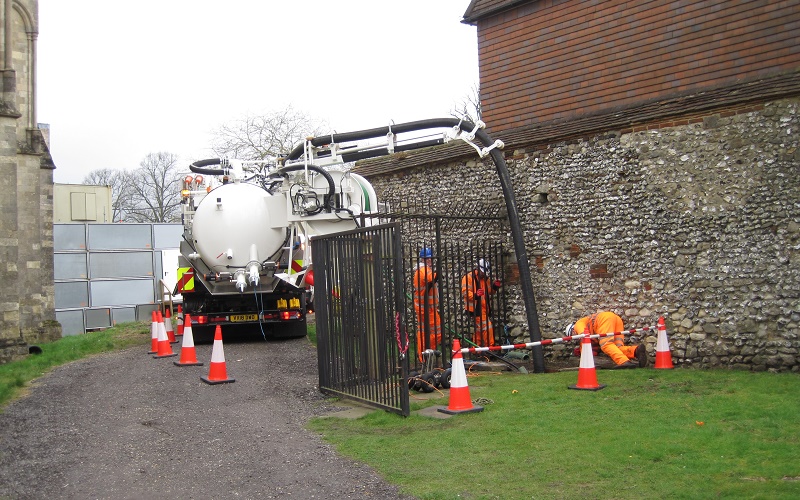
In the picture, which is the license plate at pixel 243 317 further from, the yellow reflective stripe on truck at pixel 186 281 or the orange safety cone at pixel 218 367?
the orange safety cone at pixel 218 367

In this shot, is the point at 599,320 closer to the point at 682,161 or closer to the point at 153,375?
the point at 682,161

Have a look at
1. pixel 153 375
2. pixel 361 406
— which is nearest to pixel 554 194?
pixel 361 406

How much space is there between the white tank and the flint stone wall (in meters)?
4.89

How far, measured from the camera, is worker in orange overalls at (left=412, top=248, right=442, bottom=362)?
11.3 meters

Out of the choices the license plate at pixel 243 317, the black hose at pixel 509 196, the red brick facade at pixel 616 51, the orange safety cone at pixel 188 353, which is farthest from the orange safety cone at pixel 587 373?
the license plate at pixel 243 317

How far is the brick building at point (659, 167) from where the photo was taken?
9.81 meters

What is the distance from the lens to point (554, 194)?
1241cm

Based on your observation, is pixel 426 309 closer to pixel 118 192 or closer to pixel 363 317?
pixel 363 317

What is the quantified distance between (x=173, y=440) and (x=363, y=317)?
100 inches

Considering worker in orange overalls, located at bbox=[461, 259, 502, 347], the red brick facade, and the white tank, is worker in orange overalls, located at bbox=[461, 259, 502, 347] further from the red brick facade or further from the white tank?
the white tank

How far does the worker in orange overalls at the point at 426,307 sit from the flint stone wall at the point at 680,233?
6.34 feet

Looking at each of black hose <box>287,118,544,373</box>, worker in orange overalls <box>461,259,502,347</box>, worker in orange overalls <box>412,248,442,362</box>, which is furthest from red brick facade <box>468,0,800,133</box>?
worker in orange overalls <box>412,248,442,362</box>

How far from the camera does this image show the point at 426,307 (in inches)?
446

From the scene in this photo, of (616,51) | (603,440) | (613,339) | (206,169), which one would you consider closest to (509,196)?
(613,339)
